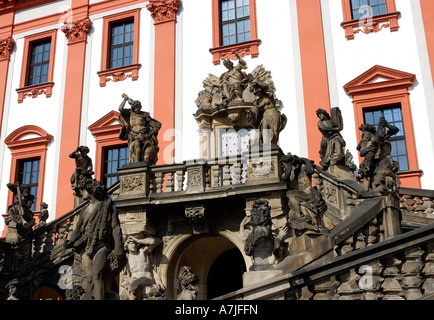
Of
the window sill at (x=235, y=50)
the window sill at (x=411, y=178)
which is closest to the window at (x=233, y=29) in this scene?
the window sill at (x=235, y=50)

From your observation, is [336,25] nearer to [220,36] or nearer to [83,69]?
[220,36]

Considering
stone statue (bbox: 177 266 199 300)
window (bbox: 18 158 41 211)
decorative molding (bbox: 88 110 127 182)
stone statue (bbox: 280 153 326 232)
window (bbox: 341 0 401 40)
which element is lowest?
stone statue (bbox: 177 266 199 300)

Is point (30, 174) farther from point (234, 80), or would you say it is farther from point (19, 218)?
point (234, 80)

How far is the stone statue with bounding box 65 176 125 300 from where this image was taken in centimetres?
680

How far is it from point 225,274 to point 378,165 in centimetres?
657

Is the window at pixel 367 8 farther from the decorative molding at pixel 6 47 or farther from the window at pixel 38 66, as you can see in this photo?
the decorative molding at pixel 6 47

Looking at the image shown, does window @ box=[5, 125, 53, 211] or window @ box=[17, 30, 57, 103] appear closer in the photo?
window @ box=[5, 125, 53, 211]

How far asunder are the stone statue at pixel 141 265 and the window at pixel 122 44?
818 cm

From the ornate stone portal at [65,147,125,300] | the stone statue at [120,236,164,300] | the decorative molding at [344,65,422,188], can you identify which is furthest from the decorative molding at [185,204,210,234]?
the decorative molding at [344,65,422,188]

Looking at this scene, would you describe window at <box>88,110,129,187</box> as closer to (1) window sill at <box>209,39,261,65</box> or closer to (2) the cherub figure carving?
(1) window sill at <box>209,39,261,65</box>

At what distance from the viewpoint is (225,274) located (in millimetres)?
13898

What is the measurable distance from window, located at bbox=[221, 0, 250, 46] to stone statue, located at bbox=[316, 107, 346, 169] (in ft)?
18.8

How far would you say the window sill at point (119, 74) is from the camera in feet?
56.7

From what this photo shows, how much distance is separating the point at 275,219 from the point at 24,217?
696cm
